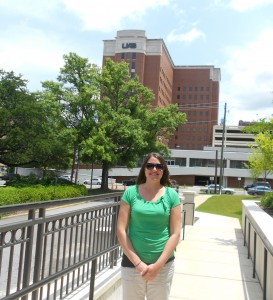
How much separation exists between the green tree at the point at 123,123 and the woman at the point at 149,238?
28.7 meters

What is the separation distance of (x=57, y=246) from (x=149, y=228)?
1.12 metres

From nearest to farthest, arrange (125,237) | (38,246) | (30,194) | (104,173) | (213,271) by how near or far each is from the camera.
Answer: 1. (125,237)
2. (38,246)
3. (213,271)
4. (30,194)
5. (104,173)

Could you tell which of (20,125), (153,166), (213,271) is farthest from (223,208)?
(153,166)

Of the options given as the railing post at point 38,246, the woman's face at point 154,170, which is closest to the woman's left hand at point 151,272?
the woman's face at point 154,170

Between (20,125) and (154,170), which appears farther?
(20,125)

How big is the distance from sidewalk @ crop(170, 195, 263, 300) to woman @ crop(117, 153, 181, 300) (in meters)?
2.47

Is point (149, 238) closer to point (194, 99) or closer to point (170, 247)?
point (170, 247)

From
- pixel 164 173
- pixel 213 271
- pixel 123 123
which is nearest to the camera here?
pixel 164 173

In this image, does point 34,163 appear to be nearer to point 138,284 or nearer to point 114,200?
point 114,200

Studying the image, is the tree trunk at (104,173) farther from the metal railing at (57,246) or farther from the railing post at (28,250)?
the railing post at (28,250)

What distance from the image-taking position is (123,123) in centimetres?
3419

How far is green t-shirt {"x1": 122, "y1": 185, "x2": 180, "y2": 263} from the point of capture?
2959mm

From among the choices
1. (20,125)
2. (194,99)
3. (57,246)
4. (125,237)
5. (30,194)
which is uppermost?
(194,99)

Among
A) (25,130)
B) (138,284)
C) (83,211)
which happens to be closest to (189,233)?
(83,211)
